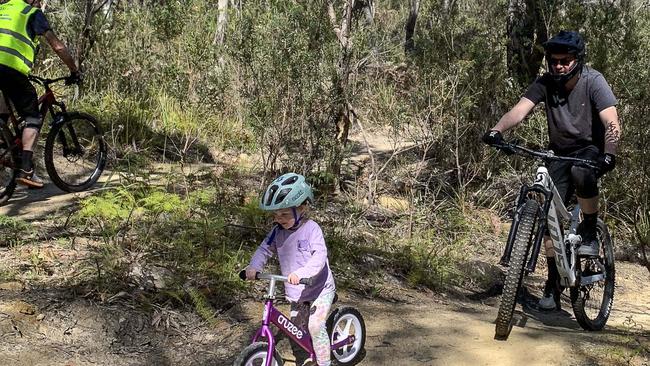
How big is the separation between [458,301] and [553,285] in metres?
0.81

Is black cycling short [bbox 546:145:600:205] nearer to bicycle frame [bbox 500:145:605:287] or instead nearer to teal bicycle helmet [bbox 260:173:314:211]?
bicycle frame [bbox 500:145:605:287]

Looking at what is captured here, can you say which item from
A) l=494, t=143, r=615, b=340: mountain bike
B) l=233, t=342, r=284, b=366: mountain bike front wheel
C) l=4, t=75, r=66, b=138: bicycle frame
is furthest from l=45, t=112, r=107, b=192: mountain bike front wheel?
l=494, t=143, r=615, b=340: mountain bike

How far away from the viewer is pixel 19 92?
5863 millimetres

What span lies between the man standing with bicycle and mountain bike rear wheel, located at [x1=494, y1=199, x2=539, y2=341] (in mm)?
504

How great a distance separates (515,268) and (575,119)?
49.1 inches

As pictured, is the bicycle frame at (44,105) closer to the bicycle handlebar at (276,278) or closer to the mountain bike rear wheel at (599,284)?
the bicycle handlebar at (276,278)

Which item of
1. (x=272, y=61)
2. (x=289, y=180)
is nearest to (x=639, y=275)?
(x=272, y=61)

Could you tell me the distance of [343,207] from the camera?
691cm

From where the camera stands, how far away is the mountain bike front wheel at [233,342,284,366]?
10.4ft

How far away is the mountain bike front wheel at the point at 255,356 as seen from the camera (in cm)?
317

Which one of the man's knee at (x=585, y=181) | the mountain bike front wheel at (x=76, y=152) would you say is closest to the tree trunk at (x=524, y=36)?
the man's knee at (x=585, y=181)

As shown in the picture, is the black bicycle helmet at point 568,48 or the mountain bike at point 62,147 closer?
the black bicycle helmet at point 568,48

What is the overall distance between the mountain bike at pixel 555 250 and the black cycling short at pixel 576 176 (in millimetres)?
162


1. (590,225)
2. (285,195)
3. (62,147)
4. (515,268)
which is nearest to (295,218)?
(285,195)
